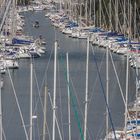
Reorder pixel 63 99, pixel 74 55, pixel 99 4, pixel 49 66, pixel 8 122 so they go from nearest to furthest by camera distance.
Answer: pixel 8 122
pixel 63 99
pixel 49 66
pixel 74 55
pixel 99 4

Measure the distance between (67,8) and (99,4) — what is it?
62.3 feet

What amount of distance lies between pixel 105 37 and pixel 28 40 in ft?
22.4

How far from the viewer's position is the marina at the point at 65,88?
3553cm

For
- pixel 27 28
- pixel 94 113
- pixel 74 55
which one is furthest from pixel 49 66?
pixel 27 28

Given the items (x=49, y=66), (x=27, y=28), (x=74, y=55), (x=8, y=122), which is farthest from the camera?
(x=27, y=28)

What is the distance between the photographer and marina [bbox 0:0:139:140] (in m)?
35.5

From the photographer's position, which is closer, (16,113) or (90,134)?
(90,134)

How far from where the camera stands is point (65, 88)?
5262 centimetres

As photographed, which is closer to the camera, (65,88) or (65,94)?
(65,94)

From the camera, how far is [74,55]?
74438 millimetres

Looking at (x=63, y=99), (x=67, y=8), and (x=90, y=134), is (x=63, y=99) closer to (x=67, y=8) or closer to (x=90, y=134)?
(x=90, y=134)

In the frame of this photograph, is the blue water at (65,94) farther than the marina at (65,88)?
Yes

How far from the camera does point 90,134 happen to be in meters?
39.4

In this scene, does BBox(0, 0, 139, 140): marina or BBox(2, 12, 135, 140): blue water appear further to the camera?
BBox(2, 12, 135, 140): blue water
